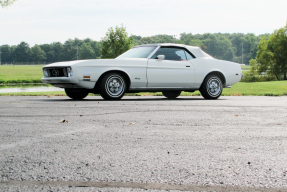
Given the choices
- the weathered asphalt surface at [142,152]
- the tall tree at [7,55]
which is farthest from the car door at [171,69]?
the tall tree at [7,55]

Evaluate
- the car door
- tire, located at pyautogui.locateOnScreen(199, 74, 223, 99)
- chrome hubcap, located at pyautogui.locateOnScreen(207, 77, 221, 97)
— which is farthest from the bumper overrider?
chrome hubcap, located at pyautogui.locateOnScreen(207, 77, 221, 97)

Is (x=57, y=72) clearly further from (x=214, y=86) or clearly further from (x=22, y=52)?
(x=22, y=52)

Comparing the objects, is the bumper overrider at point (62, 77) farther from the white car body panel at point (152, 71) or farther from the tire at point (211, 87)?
the tire at point (211, 87)

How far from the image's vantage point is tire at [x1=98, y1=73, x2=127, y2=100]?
31.2 feet

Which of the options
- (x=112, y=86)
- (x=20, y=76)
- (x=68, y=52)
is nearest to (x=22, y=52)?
(x=68, y=52)

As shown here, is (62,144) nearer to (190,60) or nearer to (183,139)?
(183,139)

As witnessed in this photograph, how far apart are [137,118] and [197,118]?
1.09 meters

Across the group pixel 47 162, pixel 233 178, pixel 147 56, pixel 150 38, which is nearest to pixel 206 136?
pixel 233 178

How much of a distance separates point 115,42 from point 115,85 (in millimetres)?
33191

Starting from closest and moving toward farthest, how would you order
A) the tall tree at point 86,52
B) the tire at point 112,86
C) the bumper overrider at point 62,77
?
the bumper overrider at point 62,77, the tire at point 112,86, the tall tree at point 86,52

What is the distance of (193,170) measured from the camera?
3256 mm

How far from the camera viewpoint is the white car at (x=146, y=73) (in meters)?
9.42

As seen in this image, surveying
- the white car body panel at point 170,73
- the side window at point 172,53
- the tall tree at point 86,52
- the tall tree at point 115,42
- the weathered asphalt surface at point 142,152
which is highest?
the tall tree at point 86,52

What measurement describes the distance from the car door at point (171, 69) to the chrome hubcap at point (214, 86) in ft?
2.13
